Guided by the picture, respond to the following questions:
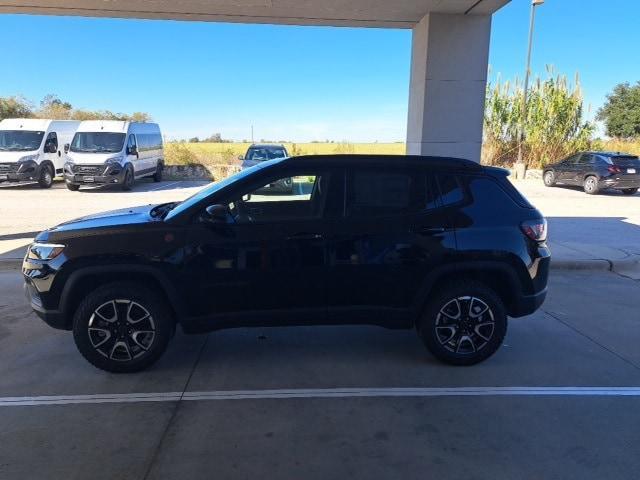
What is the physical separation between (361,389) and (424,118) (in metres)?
5.76

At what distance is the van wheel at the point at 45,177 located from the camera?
19.3 metres

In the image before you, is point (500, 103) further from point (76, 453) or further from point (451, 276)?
point (76, 453)

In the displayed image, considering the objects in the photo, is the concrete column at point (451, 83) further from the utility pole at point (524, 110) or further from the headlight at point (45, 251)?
the utility pole at point (524, 110)

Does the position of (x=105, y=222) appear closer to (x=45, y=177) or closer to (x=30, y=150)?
(x=30, y=150)

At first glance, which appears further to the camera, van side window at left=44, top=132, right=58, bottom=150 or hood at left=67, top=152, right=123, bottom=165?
van side window at left=44, top=132, right=58, bottom=150

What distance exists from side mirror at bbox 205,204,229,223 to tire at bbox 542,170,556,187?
67.4 feet

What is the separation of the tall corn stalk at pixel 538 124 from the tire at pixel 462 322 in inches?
961

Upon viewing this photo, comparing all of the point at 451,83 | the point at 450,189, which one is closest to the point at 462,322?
the point at 450,189

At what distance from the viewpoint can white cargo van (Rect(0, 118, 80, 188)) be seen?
60.5 ft

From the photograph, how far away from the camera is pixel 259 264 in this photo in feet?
12.7

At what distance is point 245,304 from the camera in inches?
155

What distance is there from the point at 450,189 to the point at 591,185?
1748cm

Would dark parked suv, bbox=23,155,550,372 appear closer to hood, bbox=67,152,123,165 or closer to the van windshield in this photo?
hood, bbox=67,152,123,165

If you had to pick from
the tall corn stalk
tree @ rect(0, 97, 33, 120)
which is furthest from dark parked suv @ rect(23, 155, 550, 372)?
tree @ rect(0, 97, 33, 120)
